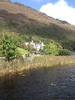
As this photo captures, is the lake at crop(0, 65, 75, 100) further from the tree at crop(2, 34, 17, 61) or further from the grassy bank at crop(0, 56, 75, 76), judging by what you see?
the tree at crop(2, 34, 17, 61)

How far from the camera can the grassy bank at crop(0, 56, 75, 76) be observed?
65438 millimetres

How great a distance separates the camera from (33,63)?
8344 centimetres

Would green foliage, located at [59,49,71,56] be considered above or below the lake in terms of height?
above

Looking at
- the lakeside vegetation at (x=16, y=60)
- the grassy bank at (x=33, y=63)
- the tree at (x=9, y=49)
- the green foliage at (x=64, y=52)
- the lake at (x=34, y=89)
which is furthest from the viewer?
the green foliage at (x=64, y=52)

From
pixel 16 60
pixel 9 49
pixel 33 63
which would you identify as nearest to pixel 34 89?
pixel 16 60

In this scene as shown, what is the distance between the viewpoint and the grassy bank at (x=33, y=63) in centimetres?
6544

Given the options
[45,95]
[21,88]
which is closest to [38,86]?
[21,88]

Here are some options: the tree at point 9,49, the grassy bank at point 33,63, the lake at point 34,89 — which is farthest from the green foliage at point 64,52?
the lake at point 34,89

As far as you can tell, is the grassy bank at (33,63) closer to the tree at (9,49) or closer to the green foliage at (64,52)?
the tree at (9,49)

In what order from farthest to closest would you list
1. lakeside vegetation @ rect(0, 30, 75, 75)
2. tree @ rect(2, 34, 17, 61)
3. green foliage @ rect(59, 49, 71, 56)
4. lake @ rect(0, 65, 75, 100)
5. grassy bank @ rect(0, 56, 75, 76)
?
green foliage @ rect(59, 49, 71, 56), tree @ rect(2, 34, 17, 61), lakeside vegetation @ rect(0, 30, 75, 75), grassy bank @ rect(0, 56, 75, 76), lake @ rect(0, 65, 75, 100)

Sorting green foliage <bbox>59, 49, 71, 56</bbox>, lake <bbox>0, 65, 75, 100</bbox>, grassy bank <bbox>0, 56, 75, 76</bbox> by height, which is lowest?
lake <bbox>0, 65, 75, 100</bbox>

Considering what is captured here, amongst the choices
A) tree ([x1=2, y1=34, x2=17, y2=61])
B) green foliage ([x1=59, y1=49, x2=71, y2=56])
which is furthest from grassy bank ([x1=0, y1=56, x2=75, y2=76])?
green foliage ([x1=59, y1=49, x2=71, y2=56])

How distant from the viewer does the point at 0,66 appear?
63.2 meters

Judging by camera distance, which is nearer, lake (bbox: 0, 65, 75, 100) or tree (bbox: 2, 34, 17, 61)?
lake (bbox: 0, 65, 75, 100)
